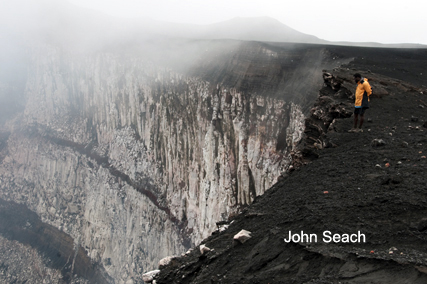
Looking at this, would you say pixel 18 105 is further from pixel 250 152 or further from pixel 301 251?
pixel 301 251

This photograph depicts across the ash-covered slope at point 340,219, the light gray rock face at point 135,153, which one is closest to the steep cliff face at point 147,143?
the light gray rock face at point 135,153

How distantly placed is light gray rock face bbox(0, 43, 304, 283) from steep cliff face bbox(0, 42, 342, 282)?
0.34ft

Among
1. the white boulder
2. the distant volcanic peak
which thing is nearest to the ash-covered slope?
the white boulder

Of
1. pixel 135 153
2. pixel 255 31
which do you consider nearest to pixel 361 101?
pixel 135 153

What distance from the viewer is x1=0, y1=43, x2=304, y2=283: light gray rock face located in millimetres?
21172

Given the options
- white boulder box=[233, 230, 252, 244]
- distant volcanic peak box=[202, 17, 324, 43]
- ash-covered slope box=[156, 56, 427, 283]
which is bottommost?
white boulder box=[233, 230, 252, 244]

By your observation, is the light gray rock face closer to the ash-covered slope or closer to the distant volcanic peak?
the ash-covered slope

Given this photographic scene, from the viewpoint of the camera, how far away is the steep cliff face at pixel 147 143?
67.5 ft

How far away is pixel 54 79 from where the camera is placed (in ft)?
149

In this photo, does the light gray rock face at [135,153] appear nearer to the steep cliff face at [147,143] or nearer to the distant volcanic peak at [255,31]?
the steep cliff face at [147,143]

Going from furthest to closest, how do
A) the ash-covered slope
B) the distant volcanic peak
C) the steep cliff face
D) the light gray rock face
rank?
the distant volcanic peak < the light gray rock face < the steep cliff face < the ash-covered slope

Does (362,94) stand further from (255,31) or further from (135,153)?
(255,31)

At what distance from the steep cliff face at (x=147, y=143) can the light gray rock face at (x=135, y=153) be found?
0.10 metres

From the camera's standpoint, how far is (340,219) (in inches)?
205
